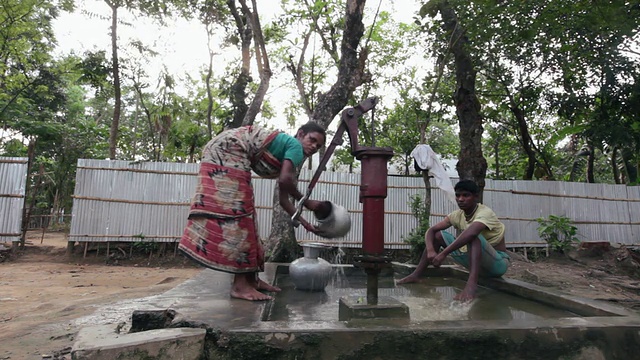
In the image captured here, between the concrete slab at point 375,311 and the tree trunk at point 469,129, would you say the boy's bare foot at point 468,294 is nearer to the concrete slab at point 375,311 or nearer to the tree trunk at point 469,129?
the concrete slab at point 375,311

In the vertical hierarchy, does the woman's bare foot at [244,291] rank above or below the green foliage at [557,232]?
below

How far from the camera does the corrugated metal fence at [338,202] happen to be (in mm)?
8164

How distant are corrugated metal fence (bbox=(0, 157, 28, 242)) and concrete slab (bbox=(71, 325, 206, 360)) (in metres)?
8.29

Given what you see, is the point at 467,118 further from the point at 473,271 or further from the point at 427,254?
the point at 473,271

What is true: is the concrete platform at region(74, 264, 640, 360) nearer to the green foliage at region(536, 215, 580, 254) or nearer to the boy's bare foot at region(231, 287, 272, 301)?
the boy's bare foot at region(231, 287, 272, 301)

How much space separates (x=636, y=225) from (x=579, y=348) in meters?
11.9

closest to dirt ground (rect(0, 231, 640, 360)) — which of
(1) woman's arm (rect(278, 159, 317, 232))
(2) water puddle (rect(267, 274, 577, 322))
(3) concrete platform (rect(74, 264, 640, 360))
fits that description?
(3) concrete platform (rect(74, 264, 640, 360))

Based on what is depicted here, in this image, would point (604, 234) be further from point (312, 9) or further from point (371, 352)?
point (371, 352)

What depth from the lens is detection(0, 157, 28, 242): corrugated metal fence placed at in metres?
7.95

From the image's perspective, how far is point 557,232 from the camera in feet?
28.9

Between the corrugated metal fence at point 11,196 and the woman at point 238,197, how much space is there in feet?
25.6

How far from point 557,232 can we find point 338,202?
5.21 metres

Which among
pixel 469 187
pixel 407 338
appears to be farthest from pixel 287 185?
pixel 469 187

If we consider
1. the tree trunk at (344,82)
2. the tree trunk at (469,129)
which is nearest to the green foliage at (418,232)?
the tree trunk at (469,129)
